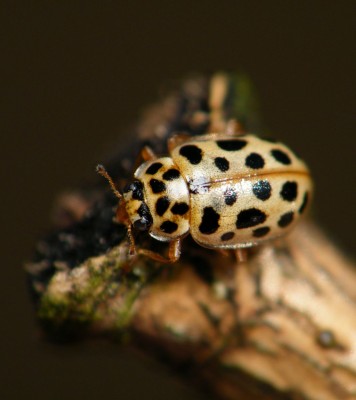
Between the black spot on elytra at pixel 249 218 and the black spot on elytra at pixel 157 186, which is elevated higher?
the black spot on elytra at pixel 157 186

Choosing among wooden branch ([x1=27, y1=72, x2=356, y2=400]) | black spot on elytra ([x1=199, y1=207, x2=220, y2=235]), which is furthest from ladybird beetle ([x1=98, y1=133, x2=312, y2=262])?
wooden branch ([x1=27, y1=72, x2=356, y2=400])

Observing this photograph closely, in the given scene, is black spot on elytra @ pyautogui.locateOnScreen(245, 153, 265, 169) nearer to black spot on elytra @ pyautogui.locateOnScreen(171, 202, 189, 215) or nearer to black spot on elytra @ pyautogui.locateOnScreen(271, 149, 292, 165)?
black spot on elytra @ pyautogui.locateOnScreen(271, 149, 292, 165)

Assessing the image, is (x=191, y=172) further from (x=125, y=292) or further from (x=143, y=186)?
(x=125, y=292)

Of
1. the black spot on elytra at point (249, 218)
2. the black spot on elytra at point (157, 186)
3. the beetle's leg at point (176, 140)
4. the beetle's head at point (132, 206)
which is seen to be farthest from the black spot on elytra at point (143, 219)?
the black spot on elytra at point (249, 218)

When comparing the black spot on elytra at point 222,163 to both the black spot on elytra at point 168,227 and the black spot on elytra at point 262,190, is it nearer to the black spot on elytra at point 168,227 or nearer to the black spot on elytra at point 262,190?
the black spot on elytra at point 262,190

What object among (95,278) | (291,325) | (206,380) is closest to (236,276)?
(291,325)

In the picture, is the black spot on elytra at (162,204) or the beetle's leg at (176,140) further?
the beetle's leg at (176,140)
